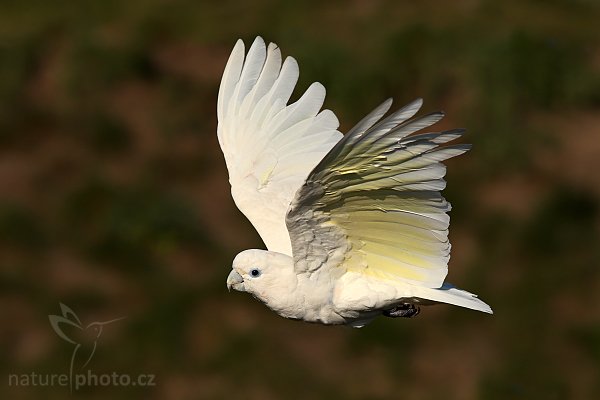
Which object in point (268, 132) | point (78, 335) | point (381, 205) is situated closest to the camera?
point (381, 205)

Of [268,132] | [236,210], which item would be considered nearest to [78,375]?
[236,210]

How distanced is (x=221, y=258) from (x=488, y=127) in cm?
412

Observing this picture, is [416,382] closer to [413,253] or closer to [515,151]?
[515,151]

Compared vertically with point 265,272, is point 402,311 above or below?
below

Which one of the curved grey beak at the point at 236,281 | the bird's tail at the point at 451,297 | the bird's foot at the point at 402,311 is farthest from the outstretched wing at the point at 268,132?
the bird's tail at the point at 451,297

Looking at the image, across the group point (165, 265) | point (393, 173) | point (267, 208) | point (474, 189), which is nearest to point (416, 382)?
point (474, 189)

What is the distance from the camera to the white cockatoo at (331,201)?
7.59m

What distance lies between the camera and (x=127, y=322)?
18.2m

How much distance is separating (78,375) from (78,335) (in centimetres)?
62

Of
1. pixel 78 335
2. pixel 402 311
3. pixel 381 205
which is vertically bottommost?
pixel 78 335

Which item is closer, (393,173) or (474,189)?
(393,173)

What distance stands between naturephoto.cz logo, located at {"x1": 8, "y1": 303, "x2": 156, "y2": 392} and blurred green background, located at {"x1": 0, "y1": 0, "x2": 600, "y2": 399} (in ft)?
0.47

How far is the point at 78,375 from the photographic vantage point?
1709 cm

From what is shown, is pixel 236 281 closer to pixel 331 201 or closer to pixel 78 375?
pixel 331 201
